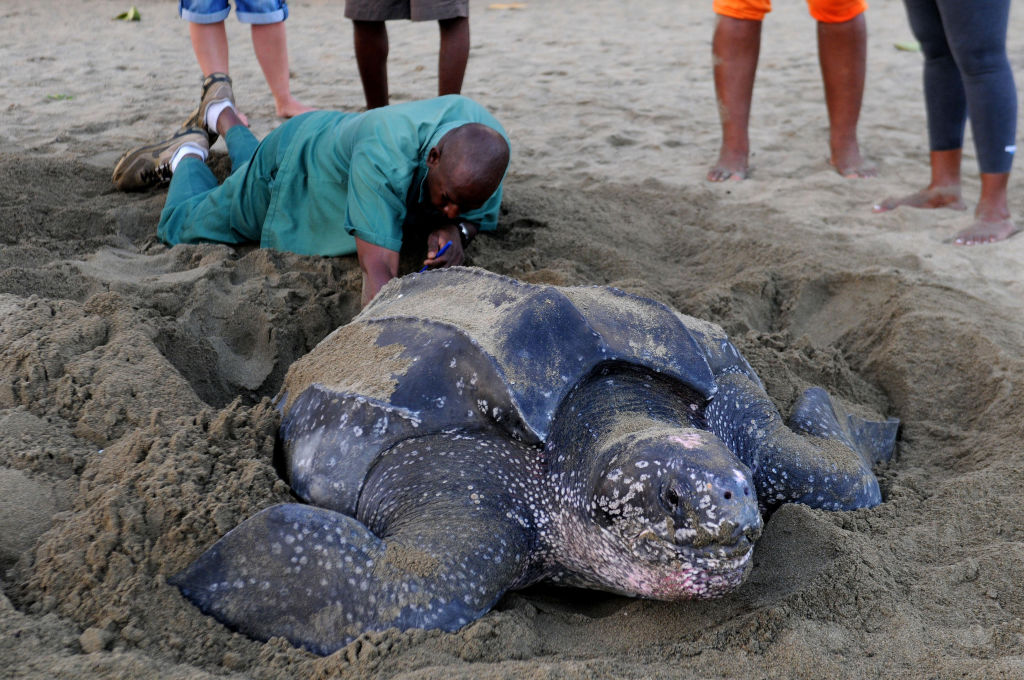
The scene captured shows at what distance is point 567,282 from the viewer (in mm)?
2508

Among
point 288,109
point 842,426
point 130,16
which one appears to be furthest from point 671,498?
point 130,16

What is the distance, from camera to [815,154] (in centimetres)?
387

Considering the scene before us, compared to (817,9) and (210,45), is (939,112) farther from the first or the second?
(210,45)

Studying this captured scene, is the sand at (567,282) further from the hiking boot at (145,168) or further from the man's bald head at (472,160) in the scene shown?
the man's bald head at (472,160)

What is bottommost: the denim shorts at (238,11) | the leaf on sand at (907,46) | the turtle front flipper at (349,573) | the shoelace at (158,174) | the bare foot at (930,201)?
the turtle front flipper at (349,573)

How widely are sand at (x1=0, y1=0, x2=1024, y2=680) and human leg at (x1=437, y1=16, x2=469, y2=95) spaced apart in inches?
17.9

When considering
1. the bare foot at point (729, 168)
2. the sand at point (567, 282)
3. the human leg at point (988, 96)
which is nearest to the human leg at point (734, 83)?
the bare foot at point (729, 168)

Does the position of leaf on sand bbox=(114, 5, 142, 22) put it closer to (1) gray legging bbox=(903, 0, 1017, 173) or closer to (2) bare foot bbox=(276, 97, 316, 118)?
(2) bare foot bbox=(276, 97, 316, 118)

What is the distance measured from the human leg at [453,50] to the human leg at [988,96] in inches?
70.0

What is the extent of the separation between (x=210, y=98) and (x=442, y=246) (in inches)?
58.5

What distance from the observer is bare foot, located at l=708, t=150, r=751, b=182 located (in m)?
3.61

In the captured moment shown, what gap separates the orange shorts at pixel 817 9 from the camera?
11.1 feet

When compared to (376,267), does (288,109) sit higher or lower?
higher

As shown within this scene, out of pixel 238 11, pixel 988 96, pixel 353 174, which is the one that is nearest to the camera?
pixel 353 174
